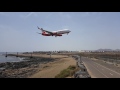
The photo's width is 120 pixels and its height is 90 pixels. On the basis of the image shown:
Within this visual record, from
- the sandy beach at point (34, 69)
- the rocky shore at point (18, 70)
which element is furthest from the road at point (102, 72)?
the rocky shore at point (18, 70)

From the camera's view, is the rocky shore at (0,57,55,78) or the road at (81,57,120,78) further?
the rocky shore at (0,57,55,78)

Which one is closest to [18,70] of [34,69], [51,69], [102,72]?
[34,69]

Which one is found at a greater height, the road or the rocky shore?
the road

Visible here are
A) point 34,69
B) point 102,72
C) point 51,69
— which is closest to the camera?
point 102,72

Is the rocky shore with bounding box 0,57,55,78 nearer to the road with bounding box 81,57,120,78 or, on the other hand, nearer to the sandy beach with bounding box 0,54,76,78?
the sandy beach with bounding box 0,54,76,78

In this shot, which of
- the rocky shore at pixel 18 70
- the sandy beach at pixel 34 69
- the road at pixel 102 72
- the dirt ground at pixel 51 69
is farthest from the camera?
the rocky shore at pixel 18 70

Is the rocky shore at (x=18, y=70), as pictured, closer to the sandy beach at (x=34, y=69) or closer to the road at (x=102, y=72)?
the sandy beach at (x=34, y=69)

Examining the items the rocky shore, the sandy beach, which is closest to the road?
the sandy beach

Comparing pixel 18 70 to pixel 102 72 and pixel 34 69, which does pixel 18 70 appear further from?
pixel 102 72

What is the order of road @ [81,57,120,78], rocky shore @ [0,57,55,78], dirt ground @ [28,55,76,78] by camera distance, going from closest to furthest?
road @ [81,57,120,78]
dirt ground @ [28,55,76,78]
rocky shore @ [0,57,55,78]
